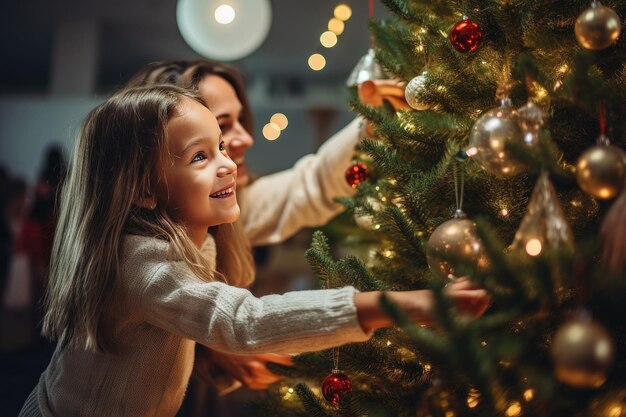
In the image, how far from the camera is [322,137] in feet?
19.9

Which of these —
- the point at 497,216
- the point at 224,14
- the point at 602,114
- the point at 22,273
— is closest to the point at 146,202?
the point at 497,216

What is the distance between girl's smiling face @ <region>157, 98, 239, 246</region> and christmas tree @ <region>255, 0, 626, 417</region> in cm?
19

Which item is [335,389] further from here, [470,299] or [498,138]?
[498,138]

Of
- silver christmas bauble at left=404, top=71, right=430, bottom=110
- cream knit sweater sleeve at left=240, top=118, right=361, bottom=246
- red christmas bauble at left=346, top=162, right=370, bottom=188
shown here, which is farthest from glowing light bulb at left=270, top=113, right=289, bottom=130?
silver christmas bauble at left=404, top=71, right=430, bottom=110

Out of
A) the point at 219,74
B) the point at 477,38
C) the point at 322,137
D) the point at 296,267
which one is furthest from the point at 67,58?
the point at 477,38

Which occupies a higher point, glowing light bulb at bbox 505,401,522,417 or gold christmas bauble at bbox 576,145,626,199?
gold christmas bauble at bbox 576,145,626,199

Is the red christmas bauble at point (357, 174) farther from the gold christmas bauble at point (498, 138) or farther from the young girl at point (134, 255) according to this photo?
the gold christmas bauble at point (498, 138)

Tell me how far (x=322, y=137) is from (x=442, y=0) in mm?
5152

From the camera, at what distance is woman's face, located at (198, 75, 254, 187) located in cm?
140

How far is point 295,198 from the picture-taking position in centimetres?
161

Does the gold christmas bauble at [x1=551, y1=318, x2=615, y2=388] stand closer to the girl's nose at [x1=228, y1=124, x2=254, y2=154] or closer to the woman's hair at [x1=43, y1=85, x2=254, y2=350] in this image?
the woman's hair at [x1=43, y1=85, x2=254, y2=350]

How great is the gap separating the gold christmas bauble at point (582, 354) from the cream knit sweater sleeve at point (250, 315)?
0.23 m

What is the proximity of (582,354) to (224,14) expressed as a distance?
1858 mm

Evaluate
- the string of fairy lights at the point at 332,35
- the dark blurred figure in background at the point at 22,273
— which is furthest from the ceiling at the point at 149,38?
the string of fairy lights at the point at 332,35
